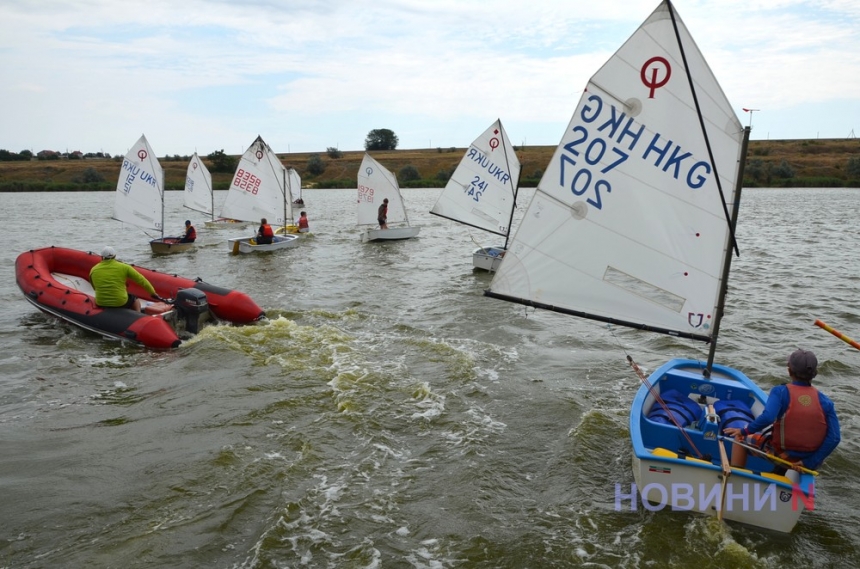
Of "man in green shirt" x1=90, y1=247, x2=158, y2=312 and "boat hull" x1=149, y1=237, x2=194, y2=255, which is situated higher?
"man in green shirt" x1=90, y1=247, x2=158, y2=312

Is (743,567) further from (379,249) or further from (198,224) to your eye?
(198,224)

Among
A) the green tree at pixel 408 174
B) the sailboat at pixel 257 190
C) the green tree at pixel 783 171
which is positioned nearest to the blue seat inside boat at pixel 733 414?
the sailboat at pixel 257 190

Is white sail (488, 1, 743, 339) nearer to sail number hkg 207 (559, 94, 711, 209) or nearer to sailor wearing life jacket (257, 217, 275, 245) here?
sail number hkg 207 (559, 94, 711, 209)

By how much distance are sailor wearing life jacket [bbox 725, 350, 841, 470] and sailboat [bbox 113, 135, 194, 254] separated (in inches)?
933

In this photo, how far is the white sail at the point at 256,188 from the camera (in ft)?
90.7

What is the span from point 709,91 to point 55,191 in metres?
87.2

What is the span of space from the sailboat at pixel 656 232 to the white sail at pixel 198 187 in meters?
30.9

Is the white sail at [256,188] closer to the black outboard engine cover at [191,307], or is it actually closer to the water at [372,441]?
the water at [372,441]

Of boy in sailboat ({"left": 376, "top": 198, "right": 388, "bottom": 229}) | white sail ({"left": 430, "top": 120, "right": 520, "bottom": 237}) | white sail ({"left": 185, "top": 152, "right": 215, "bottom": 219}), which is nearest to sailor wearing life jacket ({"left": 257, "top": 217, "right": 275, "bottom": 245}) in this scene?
boy in sailboat ({"left": 376, "top": 198, "right": 388, "bottom": 229})

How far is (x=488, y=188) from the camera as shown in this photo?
68.6 ft

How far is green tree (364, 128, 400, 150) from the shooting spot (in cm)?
13688

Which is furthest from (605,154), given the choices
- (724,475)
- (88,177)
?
(88,177)

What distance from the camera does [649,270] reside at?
7445 mm

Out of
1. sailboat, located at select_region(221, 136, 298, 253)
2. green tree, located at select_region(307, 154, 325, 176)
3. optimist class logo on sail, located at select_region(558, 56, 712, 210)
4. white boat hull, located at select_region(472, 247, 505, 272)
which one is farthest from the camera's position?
green tree, located at select_region(307, 154, 325, 176)
